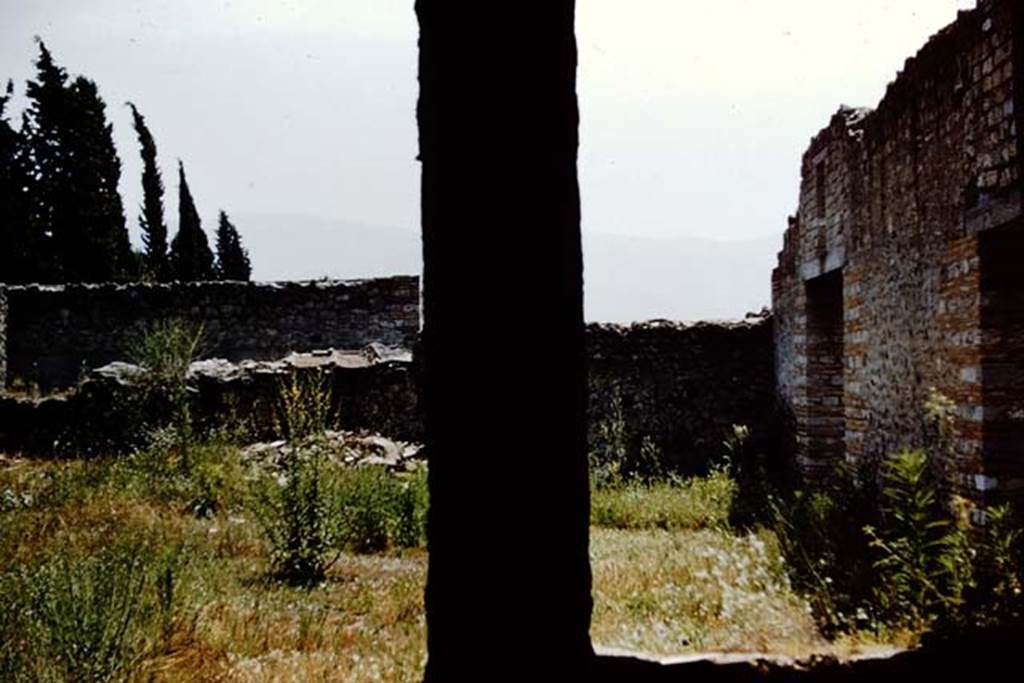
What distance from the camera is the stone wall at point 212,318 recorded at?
16.6m

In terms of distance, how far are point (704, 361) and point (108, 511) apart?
813cm

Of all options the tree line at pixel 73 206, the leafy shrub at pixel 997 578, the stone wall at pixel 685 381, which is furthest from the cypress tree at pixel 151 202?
the leafy shrub at pixel 997 578

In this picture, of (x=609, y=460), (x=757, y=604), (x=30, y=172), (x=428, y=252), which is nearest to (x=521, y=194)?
(x=428, y=252)

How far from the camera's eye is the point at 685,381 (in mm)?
12492

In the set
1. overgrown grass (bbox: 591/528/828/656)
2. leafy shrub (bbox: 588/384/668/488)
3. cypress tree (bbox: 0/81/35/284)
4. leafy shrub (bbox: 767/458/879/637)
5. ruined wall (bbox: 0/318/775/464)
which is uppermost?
cypress tree (bbox: 0/81/35/284)

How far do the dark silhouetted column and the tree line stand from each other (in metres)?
24.3

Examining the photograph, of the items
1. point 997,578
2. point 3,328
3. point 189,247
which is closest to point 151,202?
point 189,247

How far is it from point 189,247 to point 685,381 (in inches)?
827

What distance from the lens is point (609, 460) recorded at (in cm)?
1162

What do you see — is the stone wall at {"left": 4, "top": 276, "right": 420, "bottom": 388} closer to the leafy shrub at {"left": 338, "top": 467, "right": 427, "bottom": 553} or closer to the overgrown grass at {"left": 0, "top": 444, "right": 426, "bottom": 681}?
the overgrown grass at {"left": 0, "top": 444, "right": 426, "bottom": 681}

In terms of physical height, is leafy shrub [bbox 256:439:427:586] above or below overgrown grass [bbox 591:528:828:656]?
above

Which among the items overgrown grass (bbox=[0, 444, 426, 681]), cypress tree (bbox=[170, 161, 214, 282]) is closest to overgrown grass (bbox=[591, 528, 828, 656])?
overgrown grass (bbox=[0, 444, 426, 681])

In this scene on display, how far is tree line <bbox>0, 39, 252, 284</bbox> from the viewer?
2295 cm

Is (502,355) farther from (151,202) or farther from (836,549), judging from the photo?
(151,202)
